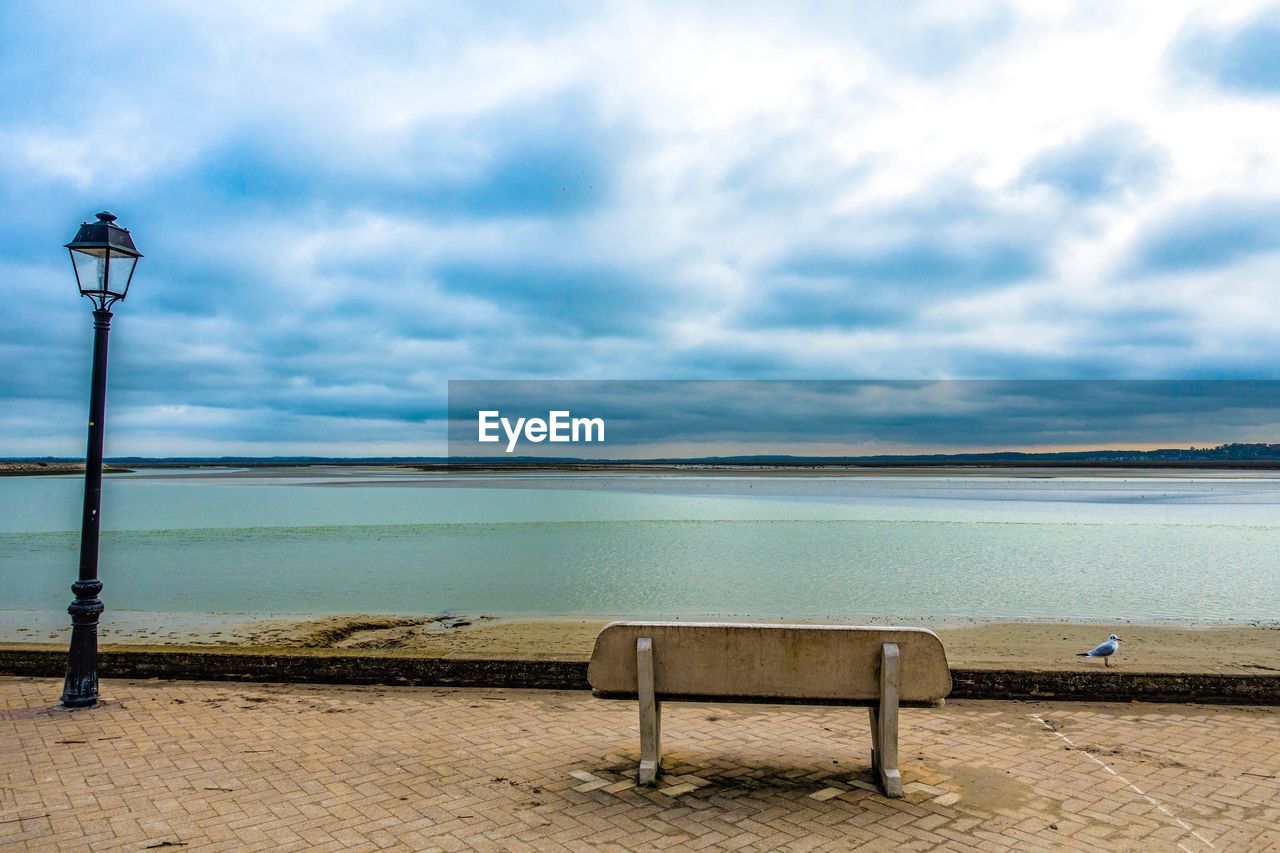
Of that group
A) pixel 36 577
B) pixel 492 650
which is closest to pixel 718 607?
pixel 492 650

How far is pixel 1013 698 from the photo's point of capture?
6445 millimetres

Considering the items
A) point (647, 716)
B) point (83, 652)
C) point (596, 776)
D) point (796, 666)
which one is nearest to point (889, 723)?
point (796, 666)

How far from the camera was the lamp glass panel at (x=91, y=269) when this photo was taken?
6.52 meters

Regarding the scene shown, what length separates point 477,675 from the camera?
22.5 ft

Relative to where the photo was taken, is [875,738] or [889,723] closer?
[889,723]

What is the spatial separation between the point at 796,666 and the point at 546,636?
6.32 meters

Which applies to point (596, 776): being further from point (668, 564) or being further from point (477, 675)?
point (668, 564)

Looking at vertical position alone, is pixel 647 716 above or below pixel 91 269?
below

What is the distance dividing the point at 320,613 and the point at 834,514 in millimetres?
25042

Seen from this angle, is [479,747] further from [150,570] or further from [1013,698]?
[150,570]

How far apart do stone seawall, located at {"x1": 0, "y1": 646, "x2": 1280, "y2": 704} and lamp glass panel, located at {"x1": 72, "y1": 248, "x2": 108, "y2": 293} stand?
299 centimetres

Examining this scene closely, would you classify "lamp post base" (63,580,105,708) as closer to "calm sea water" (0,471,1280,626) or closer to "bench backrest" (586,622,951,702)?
"bench backrest" (586,622,951,702)

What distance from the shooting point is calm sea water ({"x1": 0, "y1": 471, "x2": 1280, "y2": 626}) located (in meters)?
13.5

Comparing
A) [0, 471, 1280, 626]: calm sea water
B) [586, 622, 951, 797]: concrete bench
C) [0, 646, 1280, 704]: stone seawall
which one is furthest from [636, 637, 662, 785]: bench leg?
[0, 471, 1280, 626]: calm sea water
